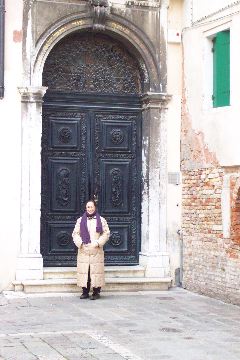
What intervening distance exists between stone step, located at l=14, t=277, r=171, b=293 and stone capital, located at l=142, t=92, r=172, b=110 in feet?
9.42

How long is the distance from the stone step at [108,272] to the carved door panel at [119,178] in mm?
352

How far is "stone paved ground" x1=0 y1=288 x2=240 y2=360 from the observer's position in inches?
317

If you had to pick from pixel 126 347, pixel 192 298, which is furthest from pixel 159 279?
pixel 126 347

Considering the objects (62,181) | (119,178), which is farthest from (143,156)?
(62,181)

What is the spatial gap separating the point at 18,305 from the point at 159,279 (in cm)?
268

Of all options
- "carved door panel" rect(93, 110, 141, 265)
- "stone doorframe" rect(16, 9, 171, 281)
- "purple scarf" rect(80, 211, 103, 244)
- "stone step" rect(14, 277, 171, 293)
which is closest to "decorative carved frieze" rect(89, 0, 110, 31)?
"stone doorframe" rect(16, 9, 171, 281)

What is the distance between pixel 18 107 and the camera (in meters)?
12.5

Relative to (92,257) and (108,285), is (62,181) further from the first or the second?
(108,285)

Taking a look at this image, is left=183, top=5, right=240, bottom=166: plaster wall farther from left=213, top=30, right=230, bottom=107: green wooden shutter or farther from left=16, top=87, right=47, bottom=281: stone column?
left=16, top=87, right=47, bottom=281: stone column

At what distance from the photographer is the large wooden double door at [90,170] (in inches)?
511

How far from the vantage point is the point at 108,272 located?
12.8 metres

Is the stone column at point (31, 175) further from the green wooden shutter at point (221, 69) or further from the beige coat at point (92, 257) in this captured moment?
the green wooden shutter at point (221, 69)

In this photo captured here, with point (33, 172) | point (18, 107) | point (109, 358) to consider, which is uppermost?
point (18, 107)

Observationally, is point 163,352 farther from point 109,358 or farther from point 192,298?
point 192,298
